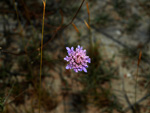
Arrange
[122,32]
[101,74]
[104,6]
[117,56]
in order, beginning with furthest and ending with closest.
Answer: [104,6]
[122,32]
[117,56]
[101,74]

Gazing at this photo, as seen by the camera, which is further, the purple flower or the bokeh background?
the bokeh background

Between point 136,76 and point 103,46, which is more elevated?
point 103,46

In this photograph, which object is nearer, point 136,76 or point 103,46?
point 136,76

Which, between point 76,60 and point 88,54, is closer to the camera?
point 76,60

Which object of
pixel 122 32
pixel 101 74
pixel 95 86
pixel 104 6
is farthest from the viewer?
pixel 104 6

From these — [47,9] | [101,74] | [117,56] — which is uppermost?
[47,9]

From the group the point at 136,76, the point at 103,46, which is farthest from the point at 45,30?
the point at 136,76

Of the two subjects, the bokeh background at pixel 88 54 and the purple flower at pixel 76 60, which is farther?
the bokeh background at pixel 88 54

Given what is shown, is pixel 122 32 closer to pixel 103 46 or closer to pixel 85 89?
pixel 103 46
